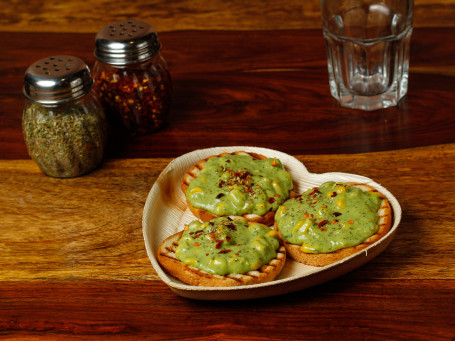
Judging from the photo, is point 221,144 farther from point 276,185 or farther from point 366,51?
point 366,51

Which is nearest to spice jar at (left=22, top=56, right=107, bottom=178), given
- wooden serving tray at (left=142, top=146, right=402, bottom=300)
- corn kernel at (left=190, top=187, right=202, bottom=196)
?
wooden serving tray at (left=142, top=146, right=402, bottom=300)

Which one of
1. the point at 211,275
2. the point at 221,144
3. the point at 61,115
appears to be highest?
the point at 61,115

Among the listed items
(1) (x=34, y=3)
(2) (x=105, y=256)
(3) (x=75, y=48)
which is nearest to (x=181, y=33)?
(3) (x=75, y=48)

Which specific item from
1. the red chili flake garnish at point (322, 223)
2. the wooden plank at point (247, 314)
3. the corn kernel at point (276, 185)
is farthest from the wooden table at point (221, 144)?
the corn kernel at point (276, 185)

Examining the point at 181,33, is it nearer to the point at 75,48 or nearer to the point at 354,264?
the point at 75,48

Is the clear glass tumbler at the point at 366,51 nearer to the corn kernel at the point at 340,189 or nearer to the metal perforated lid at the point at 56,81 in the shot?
the corn kernel at the point at 340,189

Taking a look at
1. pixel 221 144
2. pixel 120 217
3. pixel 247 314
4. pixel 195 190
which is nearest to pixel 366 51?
pixel 221 144

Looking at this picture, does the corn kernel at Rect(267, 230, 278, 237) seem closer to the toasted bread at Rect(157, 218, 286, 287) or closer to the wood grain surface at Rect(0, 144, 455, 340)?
the toasted bread at Rect(157, 218, 286, 287)
